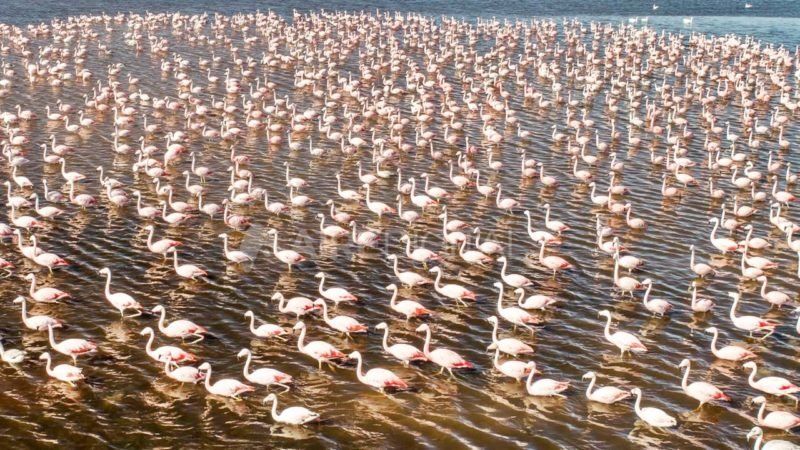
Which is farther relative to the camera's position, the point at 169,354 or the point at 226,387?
the point at 169,354

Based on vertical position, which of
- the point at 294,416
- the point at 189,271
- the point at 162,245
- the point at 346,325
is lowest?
the point at 294,416

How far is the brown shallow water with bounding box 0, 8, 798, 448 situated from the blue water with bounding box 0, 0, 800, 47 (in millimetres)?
55143

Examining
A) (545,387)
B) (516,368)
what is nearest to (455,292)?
(516,368)

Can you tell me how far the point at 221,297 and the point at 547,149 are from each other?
80.9 ft

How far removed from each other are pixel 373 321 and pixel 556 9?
92784 mm

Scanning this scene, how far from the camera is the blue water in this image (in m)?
93.6

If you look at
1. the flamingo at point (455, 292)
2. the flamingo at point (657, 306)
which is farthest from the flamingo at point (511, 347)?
the flamingo at point (657, 306)

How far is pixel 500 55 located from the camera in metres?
73.2

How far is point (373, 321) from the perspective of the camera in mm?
26516

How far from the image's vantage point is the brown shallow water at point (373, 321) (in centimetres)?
2066

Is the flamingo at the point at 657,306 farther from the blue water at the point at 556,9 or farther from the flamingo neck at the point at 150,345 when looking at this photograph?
the blue water at the point at 556,9

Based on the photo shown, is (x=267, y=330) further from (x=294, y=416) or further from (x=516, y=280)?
(x=516, y=280)

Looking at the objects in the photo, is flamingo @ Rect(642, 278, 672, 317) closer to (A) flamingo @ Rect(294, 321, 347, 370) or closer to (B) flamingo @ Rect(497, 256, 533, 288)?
(B) flamingo @ Rect(497, 256, 533, 288)

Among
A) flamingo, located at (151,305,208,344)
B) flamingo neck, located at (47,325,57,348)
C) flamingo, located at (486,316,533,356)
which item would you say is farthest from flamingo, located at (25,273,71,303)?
flamingo, located at (486,316,533,356)
